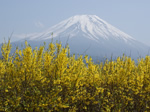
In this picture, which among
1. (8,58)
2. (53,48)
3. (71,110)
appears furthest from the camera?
(8,58)

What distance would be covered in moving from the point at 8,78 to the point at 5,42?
1621 mm

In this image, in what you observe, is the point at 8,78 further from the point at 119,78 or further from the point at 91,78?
the point at 119,78

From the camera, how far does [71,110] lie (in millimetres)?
4602

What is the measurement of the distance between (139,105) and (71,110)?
90.4 inches

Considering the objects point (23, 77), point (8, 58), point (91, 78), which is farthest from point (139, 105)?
point (8, 58)

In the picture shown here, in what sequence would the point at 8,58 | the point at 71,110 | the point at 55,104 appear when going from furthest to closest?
the point at 8,58 → the point at 71,110 → the point at 55,104

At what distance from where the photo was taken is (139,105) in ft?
18.6

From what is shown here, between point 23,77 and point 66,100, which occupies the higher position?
point 23,77

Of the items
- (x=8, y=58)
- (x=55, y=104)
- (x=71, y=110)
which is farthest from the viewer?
(x=8, y=58)

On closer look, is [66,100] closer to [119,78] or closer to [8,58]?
[119,78]

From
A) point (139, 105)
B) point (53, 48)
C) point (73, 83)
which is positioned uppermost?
point (53, 48)

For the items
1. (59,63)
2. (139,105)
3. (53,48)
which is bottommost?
(139,105)

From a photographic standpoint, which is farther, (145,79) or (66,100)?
(145,79)

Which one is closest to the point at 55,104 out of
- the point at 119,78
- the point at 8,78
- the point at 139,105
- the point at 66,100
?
the point at 66,100
